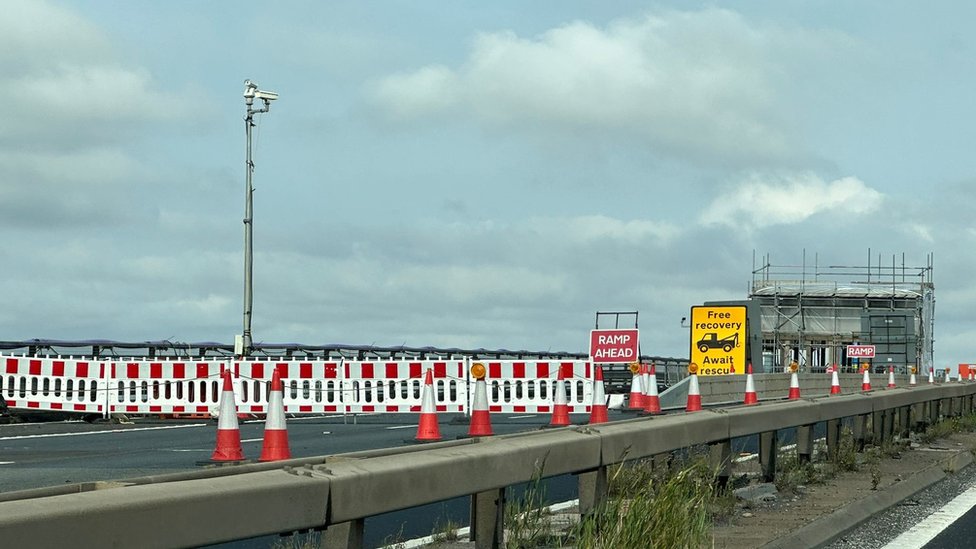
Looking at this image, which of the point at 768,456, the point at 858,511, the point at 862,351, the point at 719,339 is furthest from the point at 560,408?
the point at 862,351

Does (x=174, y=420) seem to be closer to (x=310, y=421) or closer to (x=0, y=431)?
(x=310, y=421)

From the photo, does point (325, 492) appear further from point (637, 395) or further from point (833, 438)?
point (637, 395)

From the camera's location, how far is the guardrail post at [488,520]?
23.0ft

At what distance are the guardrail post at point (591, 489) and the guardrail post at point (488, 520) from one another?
1.21 metres

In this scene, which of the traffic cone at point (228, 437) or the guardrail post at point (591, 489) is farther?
the traffic cone at point (228, 437)

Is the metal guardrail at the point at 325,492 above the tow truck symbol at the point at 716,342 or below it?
below

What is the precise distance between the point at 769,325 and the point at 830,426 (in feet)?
245

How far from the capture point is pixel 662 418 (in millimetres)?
10023

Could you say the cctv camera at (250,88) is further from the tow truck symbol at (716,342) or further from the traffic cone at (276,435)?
the traffic cone at (276,435)

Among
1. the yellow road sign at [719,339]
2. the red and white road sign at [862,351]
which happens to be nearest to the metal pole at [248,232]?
the yellow road sign at [719,339]

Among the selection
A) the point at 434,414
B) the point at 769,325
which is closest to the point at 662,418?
the point at 434,414

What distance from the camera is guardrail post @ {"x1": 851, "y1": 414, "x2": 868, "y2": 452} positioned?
1627 cm

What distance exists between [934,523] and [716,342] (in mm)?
32399

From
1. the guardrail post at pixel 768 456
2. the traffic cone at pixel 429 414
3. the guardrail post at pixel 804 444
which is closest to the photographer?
the traffic cone at pixel 429 414
